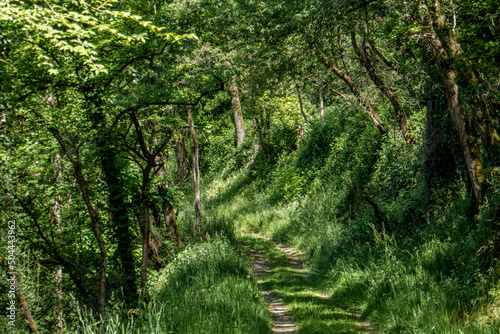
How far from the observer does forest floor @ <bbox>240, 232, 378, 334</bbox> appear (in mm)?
5805

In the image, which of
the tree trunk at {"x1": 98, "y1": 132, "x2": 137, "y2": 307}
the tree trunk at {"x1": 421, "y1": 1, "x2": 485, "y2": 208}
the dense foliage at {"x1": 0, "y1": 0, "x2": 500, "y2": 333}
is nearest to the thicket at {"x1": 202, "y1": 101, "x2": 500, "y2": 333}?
the dense foliage at {"x1": 0, "y1": 0, "x2": 500, "y2": 333}

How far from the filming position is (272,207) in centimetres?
1638

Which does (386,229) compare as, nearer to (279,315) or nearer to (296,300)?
(296,300)

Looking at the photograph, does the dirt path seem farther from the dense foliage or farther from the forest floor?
the dense foliage

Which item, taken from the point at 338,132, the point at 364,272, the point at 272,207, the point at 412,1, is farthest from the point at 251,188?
the point at 412,1

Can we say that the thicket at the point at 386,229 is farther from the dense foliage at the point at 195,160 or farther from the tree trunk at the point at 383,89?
the tree trunk at the point at 383,89

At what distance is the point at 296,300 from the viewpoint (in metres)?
7.20

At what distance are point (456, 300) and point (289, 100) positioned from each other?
1499 cm

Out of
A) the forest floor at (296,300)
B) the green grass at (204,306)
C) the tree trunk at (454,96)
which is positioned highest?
the tree trunk at (454,96)

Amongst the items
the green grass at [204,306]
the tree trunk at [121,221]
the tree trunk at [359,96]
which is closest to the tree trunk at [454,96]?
the green grass at [204,306]

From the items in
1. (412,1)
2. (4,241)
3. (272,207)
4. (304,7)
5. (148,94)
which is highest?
(304,7)

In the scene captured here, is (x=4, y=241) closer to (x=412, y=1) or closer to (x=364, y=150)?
(x=412, y=1)

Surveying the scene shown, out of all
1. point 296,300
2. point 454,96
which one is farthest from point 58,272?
point 454,96

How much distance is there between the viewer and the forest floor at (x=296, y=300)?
5805mm
